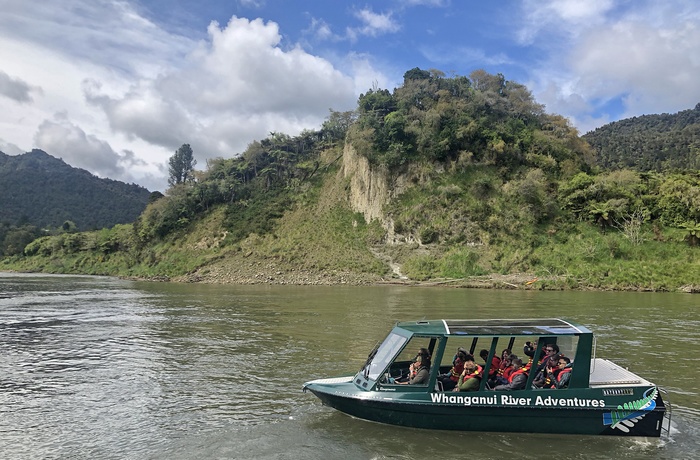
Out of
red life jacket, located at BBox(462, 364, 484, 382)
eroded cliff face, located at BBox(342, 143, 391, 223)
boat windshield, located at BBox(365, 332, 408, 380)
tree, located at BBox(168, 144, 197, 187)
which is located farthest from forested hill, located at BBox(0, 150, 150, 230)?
red life jacket, located at BBox(462, 364, 484, 382)

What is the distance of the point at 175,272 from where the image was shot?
68.8 m

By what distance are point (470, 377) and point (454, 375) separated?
2.57 feet

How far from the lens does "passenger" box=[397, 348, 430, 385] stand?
10.4 m

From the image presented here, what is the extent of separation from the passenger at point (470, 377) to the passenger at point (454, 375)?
1.03 ft

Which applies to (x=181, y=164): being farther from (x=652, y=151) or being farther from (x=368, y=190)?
(x=652, y=151)

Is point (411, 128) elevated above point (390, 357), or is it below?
above

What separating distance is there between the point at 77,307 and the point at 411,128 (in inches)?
2079

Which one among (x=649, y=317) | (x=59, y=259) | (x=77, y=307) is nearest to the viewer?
(x=649, y=317)

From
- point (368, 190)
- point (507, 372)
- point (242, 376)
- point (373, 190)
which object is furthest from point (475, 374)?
point (368, 190)

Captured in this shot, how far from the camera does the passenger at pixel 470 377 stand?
1006 cm

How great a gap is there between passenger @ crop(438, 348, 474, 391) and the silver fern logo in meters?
3.09

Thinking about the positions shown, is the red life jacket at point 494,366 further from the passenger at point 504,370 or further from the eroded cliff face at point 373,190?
the eroded cliff face at point 373,190

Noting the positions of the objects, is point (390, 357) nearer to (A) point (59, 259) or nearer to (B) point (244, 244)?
(B) point (244, 244)

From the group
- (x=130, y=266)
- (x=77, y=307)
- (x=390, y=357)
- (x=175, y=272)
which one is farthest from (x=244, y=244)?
(x=390, y=357)
